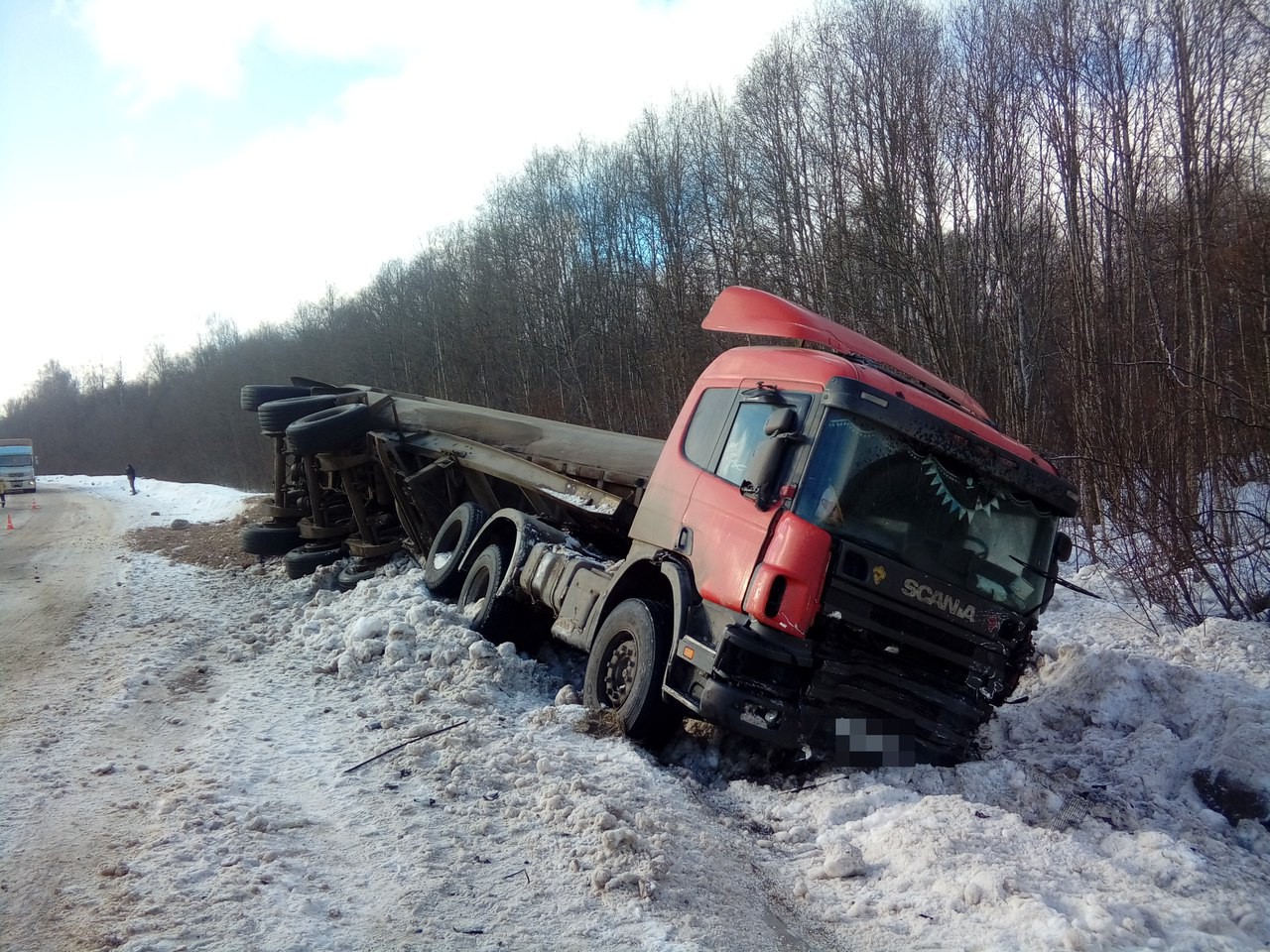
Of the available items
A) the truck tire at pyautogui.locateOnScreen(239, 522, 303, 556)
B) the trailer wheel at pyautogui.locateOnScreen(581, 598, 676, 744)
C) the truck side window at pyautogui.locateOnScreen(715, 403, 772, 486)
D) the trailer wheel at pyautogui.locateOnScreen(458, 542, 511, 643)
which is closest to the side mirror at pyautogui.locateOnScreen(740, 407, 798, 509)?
the truck side window at pyautogui.locateOnScreen(715, 403, 772, 486)

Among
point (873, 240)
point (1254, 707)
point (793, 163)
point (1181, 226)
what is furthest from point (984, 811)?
point (793, 163)

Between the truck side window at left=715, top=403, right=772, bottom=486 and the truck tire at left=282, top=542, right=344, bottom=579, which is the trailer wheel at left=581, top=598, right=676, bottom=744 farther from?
the truck tire at left=282, top=542, right=344, bottom=579

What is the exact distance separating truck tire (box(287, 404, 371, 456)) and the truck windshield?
743 cm

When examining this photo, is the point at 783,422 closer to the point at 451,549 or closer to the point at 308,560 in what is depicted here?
the point at 451,549

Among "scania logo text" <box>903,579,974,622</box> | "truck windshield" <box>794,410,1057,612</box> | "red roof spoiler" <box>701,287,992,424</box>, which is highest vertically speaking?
"red roof spoiler" <box>701,287,992,424</box>

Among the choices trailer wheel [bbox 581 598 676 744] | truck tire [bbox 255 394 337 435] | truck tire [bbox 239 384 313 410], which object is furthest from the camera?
truck tire [bbox 239 384 313 410]

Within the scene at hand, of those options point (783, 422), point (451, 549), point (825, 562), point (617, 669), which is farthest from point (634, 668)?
point (451, 549)

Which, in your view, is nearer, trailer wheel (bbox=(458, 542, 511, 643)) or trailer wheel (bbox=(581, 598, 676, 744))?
trailer wheel (bbox=(581, 598, 676, 744))

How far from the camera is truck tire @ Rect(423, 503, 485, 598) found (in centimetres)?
895

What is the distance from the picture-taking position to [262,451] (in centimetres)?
6050

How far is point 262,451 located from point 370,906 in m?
61.8

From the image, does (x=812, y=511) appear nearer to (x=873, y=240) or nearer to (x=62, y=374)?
(x=873, y=240)

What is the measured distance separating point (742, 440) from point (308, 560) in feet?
25.3

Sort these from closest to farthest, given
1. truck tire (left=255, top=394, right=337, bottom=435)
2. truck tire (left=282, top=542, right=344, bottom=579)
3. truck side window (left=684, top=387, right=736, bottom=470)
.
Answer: truck side window (left=684, top=387, right=736, bottom=470), truck tire (left=282, top=542, right=344, bottom=579), truck tire (left=255, top=394, right=337, bottom=435)
